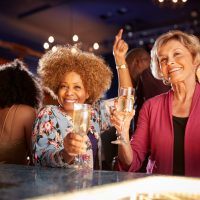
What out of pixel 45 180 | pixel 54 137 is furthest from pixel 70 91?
pixel 45 180

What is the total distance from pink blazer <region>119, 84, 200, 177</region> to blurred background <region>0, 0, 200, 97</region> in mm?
6101

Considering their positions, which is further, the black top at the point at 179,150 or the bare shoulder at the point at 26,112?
the bare shoulder at the point at 26,112

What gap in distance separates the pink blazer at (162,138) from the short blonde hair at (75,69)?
1.19ft

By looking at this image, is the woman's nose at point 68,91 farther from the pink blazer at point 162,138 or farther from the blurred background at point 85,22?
the blurred background at point 85,22

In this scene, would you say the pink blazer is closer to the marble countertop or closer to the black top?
the black top

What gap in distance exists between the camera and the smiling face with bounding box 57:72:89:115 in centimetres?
235

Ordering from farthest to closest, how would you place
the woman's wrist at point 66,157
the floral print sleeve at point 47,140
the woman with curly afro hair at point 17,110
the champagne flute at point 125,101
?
the woman with curly afro hair at point 17,110 < the champagne flute at point 125,101 < the floral print sleeve at point 47,140 < the woman's wrist at point 66,157

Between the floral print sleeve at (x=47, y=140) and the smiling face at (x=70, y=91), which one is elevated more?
the smiling face at (x=70, y=91)

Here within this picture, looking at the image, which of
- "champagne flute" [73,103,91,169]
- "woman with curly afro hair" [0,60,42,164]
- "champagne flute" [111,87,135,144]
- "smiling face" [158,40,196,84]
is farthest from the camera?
"woman with curly afro hair" [0,60,42,164]

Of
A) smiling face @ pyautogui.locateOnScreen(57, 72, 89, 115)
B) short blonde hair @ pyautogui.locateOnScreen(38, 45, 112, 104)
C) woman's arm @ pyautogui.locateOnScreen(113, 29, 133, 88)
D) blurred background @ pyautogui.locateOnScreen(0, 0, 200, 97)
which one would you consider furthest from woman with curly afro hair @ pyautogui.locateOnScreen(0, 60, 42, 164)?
blurred background @ pyautogui.locateOnScreen(0, 0, 200, 97)

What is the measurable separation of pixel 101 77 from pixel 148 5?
696 centimetres

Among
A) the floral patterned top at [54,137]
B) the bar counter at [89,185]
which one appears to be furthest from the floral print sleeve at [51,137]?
the bar counter at [89,185]

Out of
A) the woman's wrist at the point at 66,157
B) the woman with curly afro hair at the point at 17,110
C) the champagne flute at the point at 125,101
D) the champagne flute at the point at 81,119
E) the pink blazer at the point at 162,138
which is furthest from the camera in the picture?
the woman with curly afro hair at the point at 17,110

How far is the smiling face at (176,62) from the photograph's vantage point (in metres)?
2.45
